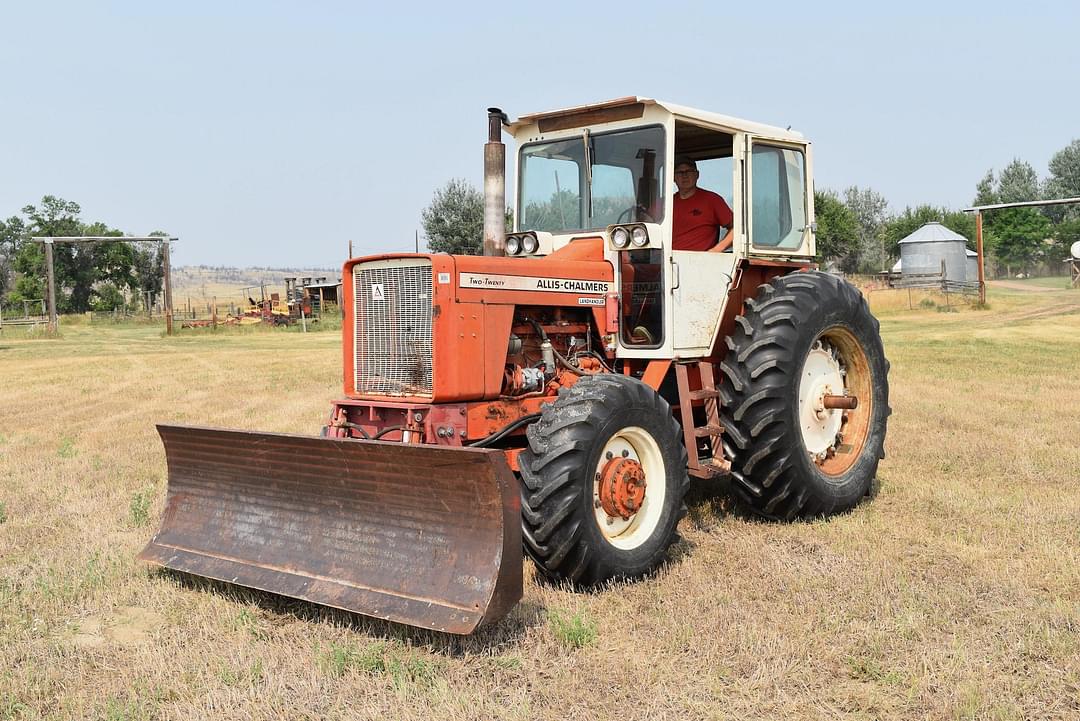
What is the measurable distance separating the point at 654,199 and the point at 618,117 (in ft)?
1.98

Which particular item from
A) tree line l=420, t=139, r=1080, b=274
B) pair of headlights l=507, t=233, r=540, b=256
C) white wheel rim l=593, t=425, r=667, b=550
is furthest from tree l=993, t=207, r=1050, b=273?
white wheel rim l=593, t=425, r=667, b=550

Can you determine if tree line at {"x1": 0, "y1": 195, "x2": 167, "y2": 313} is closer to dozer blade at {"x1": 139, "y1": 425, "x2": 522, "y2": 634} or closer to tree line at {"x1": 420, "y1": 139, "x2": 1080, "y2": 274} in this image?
tree line at {"x1": 420, "y1": 139, "x2": 1080, "y2": 274}

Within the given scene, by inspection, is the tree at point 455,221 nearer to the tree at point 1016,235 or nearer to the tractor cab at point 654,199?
the tractor cab at point 654,199

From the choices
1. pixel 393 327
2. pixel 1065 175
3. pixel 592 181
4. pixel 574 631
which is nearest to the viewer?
pixel 574 631

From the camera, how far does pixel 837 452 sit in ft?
23.3

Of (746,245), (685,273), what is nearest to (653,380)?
(685,273)

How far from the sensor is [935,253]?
48500 mm

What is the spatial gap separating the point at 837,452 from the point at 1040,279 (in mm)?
62714

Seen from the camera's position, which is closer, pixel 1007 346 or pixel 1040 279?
pixel 1007 346

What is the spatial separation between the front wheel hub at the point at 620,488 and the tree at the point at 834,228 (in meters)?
54.0

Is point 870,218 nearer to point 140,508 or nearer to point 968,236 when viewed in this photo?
point 968,236

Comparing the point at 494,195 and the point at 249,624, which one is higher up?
the point at 494,195

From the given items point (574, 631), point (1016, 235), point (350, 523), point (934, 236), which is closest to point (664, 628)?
point (574, 631)

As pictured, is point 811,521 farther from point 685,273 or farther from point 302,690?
point 302,690
